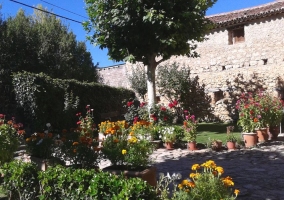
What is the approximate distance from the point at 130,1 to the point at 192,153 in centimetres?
485

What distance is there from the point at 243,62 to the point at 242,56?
306mm

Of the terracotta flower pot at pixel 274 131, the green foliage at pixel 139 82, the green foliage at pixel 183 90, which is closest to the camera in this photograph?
the terracotta flower pot at pixel 274 131

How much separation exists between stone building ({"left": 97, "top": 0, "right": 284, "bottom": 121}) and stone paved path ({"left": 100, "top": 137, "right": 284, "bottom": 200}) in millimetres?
6197

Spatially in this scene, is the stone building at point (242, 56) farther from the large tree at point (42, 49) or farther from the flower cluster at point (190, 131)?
the flower cluster at point (190, 131)

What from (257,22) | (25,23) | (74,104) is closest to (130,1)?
(74,104)

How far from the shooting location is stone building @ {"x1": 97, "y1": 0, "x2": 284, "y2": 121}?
47.0 feet

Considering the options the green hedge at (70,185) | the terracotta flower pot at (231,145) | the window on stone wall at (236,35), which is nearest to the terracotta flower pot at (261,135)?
the terracotta flower pot at (231,145)

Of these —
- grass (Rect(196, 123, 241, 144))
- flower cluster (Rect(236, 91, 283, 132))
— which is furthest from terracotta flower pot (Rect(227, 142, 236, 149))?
grass (Rect(196, 123, 241, 144))

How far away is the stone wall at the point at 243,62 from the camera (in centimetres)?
1434

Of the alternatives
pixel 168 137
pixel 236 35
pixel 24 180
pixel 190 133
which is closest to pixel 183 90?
pixel 236 35

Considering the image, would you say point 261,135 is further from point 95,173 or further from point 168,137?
point 95,173

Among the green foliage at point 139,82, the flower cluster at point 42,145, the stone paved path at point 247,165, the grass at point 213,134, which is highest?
the green foliage at point 139,82

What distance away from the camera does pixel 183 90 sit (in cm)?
1598

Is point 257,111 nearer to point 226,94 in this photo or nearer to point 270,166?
point 270,166
